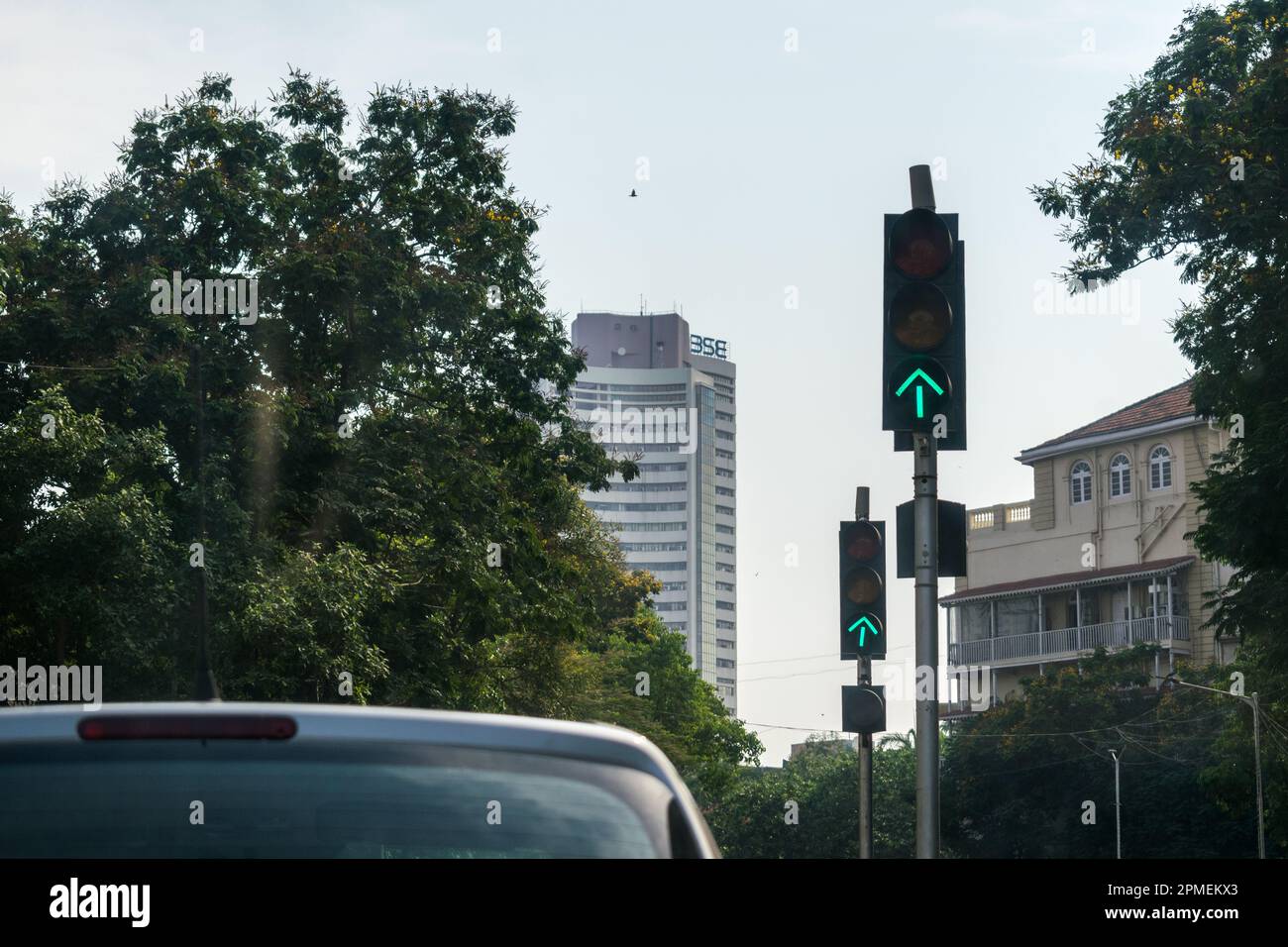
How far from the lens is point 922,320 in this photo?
789 centimetres

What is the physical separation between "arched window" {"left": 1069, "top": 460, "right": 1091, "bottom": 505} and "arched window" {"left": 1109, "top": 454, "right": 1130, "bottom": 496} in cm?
128

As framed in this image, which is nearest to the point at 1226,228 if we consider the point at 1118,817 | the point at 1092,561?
the point at 1118,817

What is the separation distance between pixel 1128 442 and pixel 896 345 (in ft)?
221

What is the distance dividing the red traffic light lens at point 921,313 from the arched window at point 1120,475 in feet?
221

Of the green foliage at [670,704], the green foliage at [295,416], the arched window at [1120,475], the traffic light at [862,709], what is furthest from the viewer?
the arched window at [1120,475]

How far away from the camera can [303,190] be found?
29.7m

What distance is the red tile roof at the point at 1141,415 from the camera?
70.9 meters

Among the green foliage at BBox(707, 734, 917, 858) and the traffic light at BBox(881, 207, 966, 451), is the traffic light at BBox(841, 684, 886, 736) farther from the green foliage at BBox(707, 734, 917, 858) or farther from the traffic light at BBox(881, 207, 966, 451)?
the green foliage at BBox(707, 734, 917, 858)

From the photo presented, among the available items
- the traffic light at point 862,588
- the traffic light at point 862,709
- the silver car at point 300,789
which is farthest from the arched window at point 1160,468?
the silver car at point 300,789

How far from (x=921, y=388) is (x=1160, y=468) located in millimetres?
66228

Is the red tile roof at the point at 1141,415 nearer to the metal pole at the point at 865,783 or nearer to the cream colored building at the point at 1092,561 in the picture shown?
the cream colored building at the point at 1092,561

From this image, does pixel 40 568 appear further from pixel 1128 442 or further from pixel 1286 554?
pixel 1128 442

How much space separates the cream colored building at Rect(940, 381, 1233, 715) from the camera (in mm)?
69250
